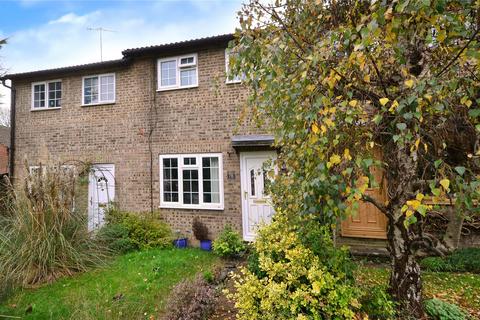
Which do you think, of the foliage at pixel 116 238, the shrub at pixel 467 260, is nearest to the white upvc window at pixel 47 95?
the foliage at pixel 116 238

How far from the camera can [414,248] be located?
A: 3.21 metres

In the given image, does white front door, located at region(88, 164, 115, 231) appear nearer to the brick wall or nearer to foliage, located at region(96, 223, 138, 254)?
the brick wall

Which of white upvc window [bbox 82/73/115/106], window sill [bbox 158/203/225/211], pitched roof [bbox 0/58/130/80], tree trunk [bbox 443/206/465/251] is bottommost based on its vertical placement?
window sill [bbox 158/203/225/211]

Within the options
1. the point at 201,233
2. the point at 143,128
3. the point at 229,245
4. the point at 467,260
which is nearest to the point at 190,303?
the point at 229,245

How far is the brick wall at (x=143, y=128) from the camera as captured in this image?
7.89 meters

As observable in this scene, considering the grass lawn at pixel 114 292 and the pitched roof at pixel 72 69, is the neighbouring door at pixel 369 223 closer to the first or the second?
the grass lawn at pixel 114 292

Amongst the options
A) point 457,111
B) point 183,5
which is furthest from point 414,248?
point 183,5

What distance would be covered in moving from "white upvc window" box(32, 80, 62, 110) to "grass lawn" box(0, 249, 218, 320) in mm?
6940

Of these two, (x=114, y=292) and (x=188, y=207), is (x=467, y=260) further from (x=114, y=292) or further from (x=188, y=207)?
(x=114, y=292)

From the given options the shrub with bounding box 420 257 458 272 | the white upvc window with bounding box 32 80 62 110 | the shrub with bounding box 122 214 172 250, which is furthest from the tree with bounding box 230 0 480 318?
the white upvc window with bounding box 32 80 62 110

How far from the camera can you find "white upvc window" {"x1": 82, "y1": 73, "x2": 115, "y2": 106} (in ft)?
30.5

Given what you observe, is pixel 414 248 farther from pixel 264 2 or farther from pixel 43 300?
pixel 43 300

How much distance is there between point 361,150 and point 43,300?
5.81m

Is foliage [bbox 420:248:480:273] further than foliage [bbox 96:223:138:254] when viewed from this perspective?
No
